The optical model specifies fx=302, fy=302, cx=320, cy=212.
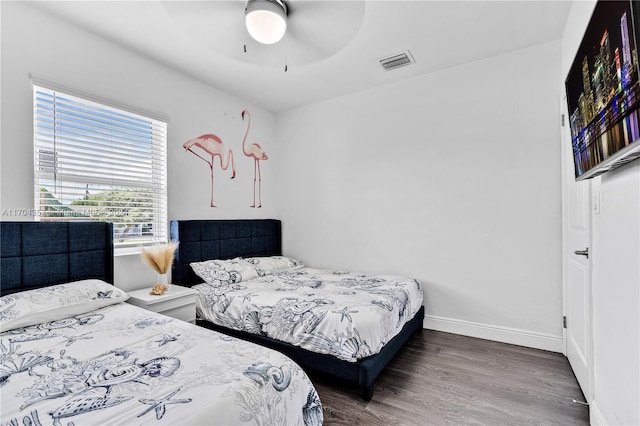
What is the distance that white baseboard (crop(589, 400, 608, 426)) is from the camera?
4.77 ft

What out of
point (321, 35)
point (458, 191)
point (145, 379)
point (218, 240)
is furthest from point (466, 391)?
point (218, 240)

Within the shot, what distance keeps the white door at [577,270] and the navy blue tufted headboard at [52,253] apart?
3256 mm

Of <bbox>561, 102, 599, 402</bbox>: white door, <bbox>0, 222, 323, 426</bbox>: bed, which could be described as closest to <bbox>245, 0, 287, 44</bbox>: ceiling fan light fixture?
<bbox>0, 222, 323, 426</bbox>: bed

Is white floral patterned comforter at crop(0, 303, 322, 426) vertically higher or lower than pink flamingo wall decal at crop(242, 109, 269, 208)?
lower

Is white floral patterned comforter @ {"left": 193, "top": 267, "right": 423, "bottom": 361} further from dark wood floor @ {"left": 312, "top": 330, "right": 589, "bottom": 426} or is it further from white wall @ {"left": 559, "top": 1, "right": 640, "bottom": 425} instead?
white wall @ {"left": 559, "top": 1, "right": 640, "bottom": 425}

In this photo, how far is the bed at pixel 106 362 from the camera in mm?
970

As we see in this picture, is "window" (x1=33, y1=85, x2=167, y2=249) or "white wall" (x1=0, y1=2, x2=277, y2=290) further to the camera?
"window" (x1=33, y1=85, x2=167, y2=249)

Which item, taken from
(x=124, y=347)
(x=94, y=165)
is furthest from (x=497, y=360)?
(x=94, y=165)

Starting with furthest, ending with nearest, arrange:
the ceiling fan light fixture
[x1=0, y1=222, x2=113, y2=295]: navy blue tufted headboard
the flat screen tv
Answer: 1. [x1=0, y1=222, x2=113, y2=295]: navy blue tufted headboard
2. the ceiling fan light fixture
3. the flat screen tv

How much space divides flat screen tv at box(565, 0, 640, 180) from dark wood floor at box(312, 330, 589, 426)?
1388mm

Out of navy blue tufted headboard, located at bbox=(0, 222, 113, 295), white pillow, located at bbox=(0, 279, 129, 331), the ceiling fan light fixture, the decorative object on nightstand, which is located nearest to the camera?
the ceiling fan light fixture

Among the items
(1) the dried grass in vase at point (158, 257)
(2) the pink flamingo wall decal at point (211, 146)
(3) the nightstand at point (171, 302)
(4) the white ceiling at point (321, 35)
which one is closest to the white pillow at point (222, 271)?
(3) the nightstand at point (171, 302)

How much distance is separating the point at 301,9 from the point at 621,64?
1.26 m

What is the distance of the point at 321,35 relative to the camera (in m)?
1.55
